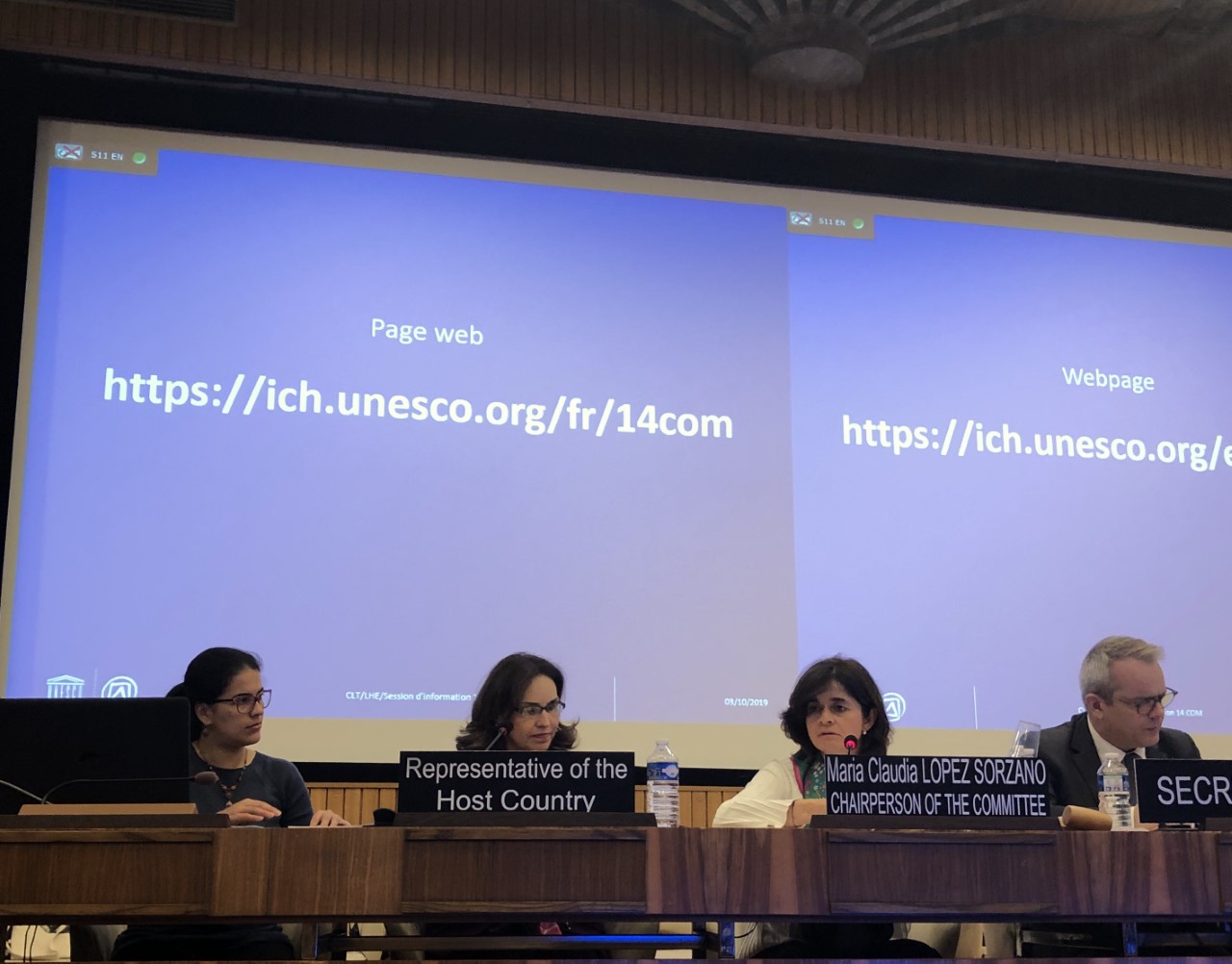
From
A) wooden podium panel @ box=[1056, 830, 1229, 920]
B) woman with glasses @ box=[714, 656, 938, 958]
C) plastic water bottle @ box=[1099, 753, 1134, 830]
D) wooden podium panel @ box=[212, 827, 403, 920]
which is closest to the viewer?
wooden podium panel @ box=[212, 827, 403, 920]

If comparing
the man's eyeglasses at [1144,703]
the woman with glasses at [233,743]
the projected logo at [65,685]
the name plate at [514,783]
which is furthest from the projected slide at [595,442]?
the name plate at [514,783]

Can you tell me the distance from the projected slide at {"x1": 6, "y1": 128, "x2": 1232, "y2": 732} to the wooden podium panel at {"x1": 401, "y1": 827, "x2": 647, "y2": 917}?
219 centimetres

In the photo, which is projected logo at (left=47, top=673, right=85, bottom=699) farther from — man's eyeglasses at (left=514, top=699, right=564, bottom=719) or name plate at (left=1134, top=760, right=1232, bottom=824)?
name plate at (left=1134, top=760, right=1232, bottom=824)

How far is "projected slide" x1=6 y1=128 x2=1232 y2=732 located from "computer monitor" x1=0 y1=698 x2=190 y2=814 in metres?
1.57

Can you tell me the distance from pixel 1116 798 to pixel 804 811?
57 centimetres

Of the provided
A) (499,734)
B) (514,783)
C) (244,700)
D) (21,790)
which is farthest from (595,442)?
(514,783)

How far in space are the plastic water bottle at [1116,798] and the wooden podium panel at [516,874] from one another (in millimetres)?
982

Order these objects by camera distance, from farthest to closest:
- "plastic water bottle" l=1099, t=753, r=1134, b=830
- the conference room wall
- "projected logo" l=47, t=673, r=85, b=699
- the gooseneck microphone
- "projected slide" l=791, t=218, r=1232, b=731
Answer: "projected slide" l=791, t=218, r=1232, b=731 → the conference room wall → "projected logo" l=47, t=673, r=85, b=699 → "plastic water bottle" l=1099, t=753, r=1134, b=830 → the gooseneck microphone

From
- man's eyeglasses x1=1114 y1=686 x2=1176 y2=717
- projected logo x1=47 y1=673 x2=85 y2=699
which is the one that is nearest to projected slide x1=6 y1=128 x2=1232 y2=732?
projected logo x1=47 y1=673 x2=85 y2=699

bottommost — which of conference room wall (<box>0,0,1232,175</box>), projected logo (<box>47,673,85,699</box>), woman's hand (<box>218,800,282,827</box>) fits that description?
woman's hand (<box>218,800,282,827</box>)

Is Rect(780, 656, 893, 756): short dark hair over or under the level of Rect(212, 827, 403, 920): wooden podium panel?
over

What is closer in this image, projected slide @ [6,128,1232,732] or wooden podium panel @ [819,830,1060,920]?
wooden podium panel @ [819,830,1060,920]

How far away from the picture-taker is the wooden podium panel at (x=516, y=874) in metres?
1.64

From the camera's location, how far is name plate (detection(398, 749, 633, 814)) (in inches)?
69.8
